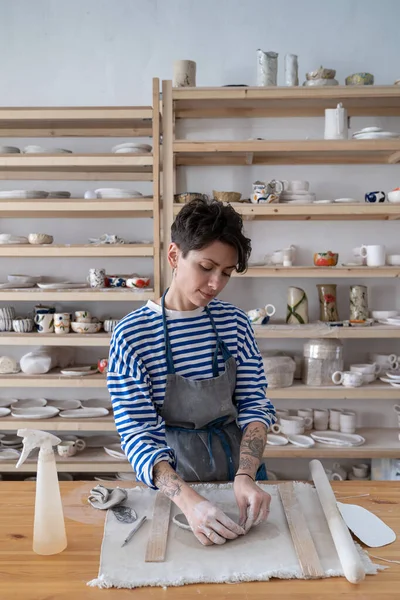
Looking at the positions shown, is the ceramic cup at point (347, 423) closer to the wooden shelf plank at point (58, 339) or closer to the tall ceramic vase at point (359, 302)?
the tall ceramic vase at point (359, 302)

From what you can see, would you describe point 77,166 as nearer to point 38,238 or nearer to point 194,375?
point 38,238

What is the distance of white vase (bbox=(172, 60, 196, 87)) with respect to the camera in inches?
114

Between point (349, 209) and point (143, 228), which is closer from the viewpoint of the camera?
point (349, 209)

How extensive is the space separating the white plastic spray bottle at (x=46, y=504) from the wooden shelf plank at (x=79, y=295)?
1758 millimetres

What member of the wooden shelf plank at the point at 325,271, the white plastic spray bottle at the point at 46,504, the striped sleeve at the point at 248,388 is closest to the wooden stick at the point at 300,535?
the striped sleeve at the point at 248,388

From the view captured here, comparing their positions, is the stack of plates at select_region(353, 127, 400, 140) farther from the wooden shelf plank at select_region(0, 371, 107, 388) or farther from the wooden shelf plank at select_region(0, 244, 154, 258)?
the wooden shelf plank at select_region(0, 371, 107, 388)

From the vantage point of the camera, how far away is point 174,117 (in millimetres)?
3057

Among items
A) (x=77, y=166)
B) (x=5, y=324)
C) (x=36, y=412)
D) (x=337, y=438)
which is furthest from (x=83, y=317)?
(x=337, y=438)

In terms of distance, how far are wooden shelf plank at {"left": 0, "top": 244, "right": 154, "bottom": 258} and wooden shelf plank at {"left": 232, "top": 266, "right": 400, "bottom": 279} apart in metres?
0.58

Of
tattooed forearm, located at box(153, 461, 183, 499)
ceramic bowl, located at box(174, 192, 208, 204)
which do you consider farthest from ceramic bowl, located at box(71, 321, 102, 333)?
tattooed forearm, located at box(153, 461, 183, 499)

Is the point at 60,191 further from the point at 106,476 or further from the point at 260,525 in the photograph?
the point at 260,525

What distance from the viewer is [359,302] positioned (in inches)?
120

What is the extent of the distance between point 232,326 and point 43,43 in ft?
7.60

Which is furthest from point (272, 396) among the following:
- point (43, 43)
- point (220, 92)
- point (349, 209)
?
point (43, 43)
